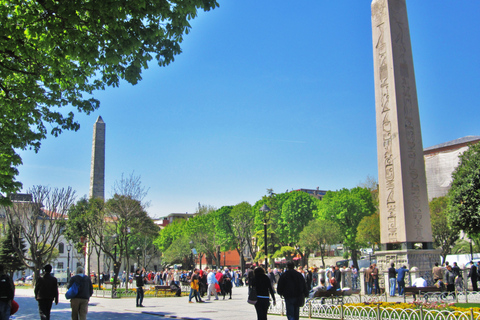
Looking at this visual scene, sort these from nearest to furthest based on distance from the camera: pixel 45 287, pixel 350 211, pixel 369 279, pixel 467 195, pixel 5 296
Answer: pixel 5 296 < pixel 45 287 < pixel 369 279 < pixel 467 195 < pixel 350 211

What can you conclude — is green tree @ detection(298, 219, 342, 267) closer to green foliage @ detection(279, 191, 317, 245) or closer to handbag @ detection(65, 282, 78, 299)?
green foliage @ detection(279, 191, 317, 245)

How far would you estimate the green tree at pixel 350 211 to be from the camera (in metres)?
53.8

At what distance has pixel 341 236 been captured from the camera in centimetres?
5362

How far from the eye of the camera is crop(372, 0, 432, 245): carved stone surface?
17.8 metres

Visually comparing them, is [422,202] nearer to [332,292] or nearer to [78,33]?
[332,292]

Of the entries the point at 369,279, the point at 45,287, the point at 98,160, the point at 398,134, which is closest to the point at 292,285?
the point at 45,287

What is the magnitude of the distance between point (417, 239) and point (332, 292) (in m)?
4.98

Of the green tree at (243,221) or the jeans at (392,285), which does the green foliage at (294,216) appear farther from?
the jeans at (392,285)

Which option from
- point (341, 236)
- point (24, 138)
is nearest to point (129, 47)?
point (24, 138)

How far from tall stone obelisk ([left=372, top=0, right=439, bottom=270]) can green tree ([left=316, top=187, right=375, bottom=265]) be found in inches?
1389

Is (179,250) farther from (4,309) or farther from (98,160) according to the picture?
(4,309)

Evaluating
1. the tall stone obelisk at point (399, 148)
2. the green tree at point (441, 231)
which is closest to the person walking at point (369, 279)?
the tall stone obelisk at point (399, 148)

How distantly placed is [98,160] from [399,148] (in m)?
38.2

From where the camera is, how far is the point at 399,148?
18.1 metres
